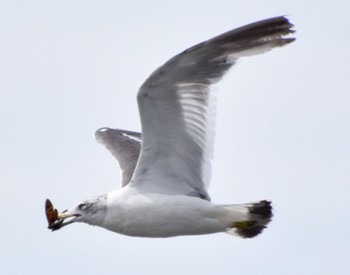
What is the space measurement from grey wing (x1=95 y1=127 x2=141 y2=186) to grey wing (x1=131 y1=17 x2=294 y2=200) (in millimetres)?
1339

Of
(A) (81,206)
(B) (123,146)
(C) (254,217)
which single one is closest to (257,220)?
(C) (254,217)

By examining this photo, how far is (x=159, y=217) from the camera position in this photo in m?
18.6

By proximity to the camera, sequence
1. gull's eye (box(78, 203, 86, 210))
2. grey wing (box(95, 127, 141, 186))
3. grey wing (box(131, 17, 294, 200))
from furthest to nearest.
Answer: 1. grey wing (box(95, 127, 141, 186))
2. gull's eye (box(78, 203, 86, 210))
3. grey wing (box(131, 17, 294, 200))

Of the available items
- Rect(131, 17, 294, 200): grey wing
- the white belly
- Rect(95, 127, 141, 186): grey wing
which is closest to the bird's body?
the white belly

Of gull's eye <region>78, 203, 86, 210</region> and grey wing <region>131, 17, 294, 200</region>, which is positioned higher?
grey wing <region>131, 17, 294, 200</region>

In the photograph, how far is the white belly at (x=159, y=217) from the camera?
18578 mm

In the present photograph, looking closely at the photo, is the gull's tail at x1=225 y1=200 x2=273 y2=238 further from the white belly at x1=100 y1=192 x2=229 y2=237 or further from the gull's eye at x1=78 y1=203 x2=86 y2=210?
the gull's eye at x1=78 y1=203 x2=86 y2=210

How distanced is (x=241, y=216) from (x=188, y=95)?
139 centimetres

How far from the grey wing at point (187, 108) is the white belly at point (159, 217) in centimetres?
22

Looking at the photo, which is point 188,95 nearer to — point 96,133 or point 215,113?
point 215,113

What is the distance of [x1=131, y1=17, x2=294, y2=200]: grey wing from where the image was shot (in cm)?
1816

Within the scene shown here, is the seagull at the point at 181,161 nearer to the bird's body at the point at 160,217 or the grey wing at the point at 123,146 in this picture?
the bird's body at the point at 160,217

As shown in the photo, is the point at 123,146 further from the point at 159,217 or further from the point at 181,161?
the point at 159,217

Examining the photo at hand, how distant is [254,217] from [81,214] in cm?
Answer: 180
